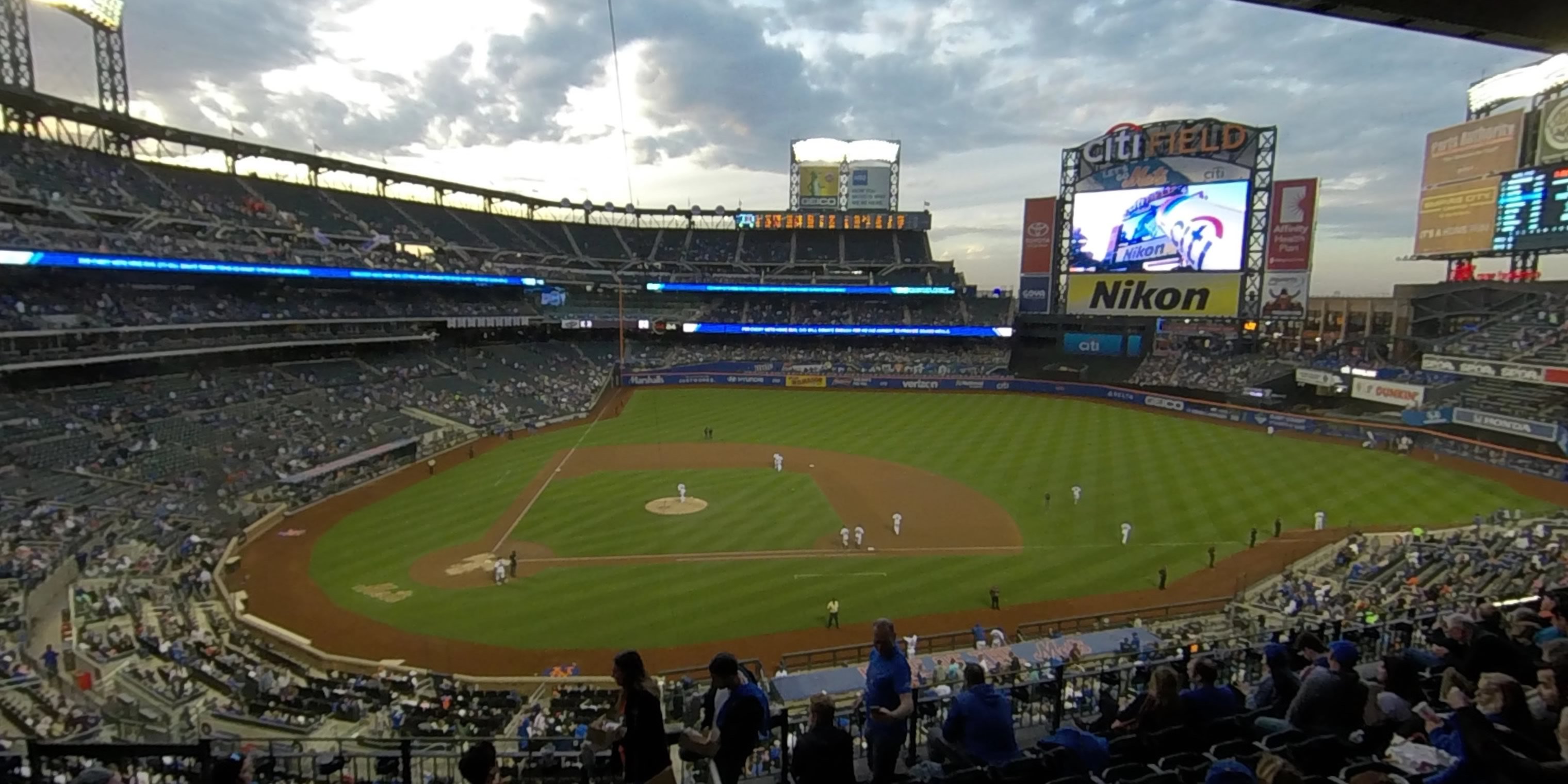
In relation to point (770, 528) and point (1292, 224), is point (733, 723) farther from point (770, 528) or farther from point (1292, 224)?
point (1292, 224)

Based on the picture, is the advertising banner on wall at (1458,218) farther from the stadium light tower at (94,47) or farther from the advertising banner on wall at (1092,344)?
the stadium light tower at (94,47)

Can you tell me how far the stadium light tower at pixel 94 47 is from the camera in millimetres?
33906

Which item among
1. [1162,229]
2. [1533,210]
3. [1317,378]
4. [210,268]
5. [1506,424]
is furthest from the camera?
[1162,229]

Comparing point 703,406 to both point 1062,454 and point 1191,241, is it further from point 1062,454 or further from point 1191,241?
point 1191,241

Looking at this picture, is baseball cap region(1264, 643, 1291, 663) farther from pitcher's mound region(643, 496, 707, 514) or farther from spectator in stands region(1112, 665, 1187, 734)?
pitcher's mound region(643, 496, 707, 514)

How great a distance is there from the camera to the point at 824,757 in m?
4.89

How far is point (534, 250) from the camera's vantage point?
70062 millimetres

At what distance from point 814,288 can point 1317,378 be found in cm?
3959

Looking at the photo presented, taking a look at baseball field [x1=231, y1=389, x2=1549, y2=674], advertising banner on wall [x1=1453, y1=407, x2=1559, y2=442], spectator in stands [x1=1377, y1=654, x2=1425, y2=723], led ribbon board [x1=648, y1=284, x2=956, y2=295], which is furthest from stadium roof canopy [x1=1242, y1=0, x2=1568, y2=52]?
led ribbon board [x1=648, y1=284, x2=956, y2=295]

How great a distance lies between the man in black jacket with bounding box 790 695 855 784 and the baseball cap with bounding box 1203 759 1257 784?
204cm

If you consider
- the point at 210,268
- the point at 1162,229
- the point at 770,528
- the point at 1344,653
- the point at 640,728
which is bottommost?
the point at 770,528

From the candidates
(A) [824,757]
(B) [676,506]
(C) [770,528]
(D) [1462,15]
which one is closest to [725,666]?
(A) [824,757]

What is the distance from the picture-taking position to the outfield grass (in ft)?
65.0

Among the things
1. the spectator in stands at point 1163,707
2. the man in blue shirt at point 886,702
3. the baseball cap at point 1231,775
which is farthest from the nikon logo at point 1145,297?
the baseball cap at point 1231,775
